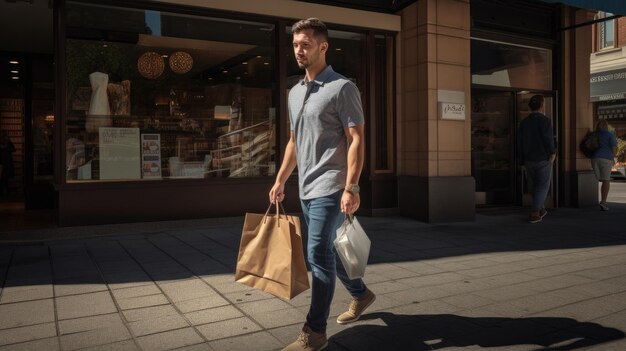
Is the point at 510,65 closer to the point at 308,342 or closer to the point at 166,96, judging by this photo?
the point at 166,96

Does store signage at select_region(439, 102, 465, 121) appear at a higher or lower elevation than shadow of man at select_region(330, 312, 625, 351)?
higher

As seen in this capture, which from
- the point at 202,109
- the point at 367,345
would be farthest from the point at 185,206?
the point at 367,345

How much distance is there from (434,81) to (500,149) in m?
2.84

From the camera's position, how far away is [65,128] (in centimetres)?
703

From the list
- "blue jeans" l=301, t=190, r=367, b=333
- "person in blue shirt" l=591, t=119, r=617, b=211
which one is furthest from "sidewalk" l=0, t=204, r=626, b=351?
"person in blue shirt" l=591, t=119, r=617, b=211

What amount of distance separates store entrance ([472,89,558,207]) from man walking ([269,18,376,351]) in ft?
24.7

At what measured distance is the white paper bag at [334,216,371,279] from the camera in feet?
9.95

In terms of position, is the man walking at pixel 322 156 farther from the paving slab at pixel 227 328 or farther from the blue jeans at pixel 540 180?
the blue jeans at pixel 540 180

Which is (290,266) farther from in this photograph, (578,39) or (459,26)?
(578,39)

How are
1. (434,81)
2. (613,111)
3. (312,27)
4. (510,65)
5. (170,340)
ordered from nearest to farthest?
(312,27) → (170,340) → (434,81) → (510,65) → (613,111)

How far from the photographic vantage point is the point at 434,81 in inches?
329

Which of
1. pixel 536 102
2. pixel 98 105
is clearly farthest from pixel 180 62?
pixel 536 102

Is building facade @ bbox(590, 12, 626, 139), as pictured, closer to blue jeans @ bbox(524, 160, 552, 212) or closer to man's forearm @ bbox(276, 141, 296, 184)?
blue jeans @ bbox(524, 160, 552, 212)

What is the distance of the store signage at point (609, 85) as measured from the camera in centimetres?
2628
